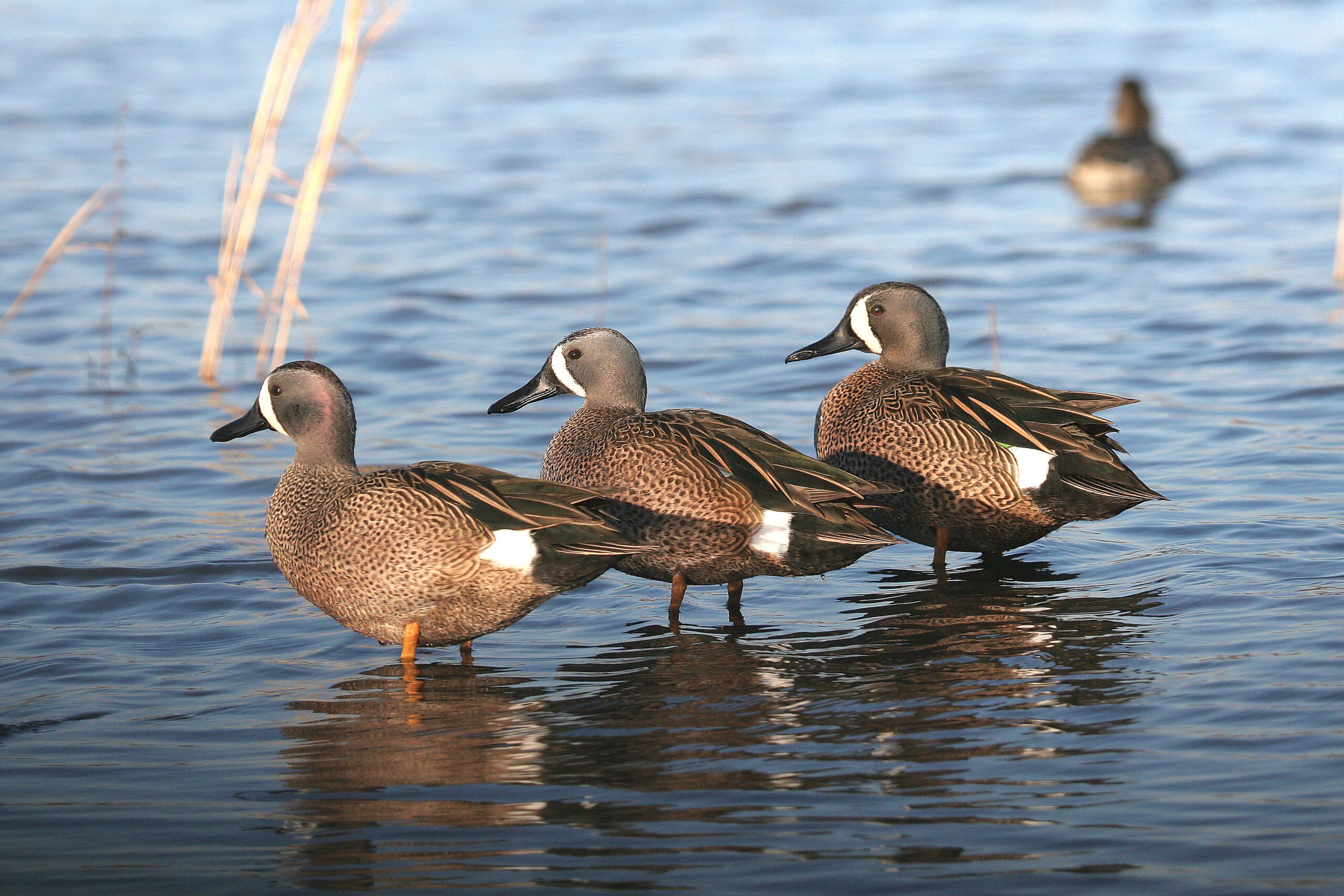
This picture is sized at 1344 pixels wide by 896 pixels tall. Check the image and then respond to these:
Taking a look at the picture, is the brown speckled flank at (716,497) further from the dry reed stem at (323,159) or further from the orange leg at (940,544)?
the dry reed stem at (323,159)

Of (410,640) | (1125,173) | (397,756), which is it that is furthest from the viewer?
(1125,173)

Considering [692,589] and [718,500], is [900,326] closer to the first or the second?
[692,589]

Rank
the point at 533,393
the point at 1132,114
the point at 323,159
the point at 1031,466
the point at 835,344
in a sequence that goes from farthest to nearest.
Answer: the point at 1132,114, the point at 323,159, the point at 835,344, the point at 533,393, the point at 1031,466

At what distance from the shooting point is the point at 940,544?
232 inches

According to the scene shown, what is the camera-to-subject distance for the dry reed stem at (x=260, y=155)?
716cm

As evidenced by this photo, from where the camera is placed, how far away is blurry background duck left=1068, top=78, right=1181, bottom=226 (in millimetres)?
12773

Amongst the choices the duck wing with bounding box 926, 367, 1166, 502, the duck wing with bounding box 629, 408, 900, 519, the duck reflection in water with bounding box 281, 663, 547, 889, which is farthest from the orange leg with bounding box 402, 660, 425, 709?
the duck wing with bounding box 926, 367, 1166, 502

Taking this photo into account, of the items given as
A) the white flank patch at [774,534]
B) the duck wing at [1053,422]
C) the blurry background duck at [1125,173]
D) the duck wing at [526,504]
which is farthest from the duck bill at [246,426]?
the blurry background duck at [1125,173]

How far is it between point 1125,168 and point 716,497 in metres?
8.78

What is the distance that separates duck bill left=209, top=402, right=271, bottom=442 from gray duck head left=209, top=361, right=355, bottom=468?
11 centimetres

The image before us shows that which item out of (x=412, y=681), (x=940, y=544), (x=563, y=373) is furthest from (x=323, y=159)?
(x=940, y=544)

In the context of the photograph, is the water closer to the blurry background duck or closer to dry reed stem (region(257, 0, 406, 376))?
the blurry background duck

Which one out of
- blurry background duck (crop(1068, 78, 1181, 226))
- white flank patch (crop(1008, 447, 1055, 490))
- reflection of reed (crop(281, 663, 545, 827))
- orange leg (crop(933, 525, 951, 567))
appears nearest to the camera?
reflection of reed (crop(281, 663, 545, 827))

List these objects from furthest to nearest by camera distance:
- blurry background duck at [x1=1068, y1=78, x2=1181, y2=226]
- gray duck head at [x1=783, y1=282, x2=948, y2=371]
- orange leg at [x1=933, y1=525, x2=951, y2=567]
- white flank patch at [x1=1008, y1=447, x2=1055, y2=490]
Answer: blurry background duck at [x1=1068, y1=78, x2=1181, y2=226]
gray duck head at [x1=783, y1=282, x2=948, y2=371]
orange leg at [x1=933, y1=525, x2=951, y2=567]
white flank patch at [x1=1008, y1=447, x2=1055, y2=490]
